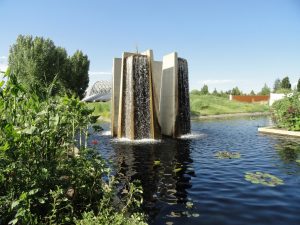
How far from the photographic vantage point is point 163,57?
22234mm

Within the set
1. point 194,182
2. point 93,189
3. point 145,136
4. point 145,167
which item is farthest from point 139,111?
point 93,189

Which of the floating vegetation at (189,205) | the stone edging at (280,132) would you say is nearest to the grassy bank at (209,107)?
the stone edging at (280,132)

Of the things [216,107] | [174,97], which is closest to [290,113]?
[174,97]

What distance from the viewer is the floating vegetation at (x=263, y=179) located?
28.3 ft

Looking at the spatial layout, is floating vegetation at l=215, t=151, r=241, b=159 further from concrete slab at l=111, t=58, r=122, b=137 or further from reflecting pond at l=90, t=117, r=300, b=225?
concrete slab at l=111, t=58, r=122, b=137

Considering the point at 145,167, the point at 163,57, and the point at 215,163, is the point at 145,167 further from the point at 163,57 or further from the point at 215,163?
the point at 163,57

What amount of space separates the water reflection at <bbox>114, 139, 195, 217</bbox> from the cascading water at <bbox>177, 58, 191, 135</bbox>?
483cm

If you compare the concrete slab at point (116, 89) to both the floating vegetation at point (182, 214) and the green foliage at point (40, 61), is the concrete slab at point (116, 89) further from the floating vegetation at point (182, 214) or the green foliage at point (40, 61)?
the green foliage at point (40, 61)

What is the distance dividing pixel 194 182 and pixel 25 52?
4633 centimetres

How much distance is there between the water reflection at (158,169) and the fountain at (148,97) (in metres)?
3.33

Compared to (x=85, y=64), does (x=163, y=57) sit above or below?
below

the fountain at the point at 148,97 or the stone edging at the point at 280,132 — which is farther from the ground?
the fountain at the point at 148,97

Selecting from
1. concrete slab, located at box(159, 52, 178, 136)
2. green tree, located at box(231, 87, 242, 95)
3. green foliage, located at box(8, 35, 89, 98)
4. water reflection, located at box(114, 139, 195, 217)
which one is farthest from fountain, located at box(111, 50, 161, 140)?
green tree, located at box(231, 87, 242, 95)

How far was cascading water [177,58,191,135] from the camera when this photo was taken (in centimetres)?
2094
